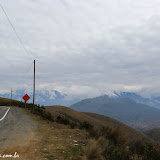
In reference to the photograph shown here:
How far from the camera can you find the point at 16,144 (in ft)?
26.7

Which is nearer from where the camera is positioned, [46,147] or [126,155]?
[126,155]

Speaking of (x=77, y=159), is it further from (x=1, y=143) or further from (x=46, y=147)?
(x=1, y=143)

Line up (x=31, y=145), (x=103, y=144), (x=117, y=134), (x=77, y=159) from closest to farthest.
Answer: (x=77, y=159) < (x=103, y=144) < (x=31, y=145) < (x=117, y=134)

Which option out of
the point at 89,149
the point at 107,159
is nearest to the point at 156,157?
the point at 107,159

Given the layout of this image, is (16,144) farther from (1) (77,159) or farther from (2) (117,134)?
(2) (117,134)

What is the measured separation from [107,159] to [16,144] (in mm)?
4801

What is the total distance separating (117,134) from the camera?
1041 centimetres

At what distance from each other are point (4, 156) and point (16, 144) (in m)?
1.75

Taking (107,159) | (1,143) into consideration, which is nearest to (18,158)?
(1,143)

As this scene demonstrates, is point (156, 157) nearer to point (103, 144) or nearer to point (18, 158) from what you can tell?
point (103, 144)

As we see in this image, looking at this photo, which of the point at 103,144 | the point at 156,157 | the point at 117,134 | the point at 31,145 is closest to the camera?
the point at 156,157

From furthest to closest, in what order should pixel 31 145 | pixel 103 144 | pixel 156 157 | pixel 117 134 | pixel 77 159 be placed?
1. pixel 117 134
2. pixel 31 145
3. pixel 103 144
4. pixel 156 157
5. pixel 77 159

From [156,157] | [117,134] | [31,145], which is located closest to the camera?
[156,157]

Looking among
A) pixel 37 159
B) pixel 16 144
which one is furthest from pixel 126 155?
pixel 16 144
